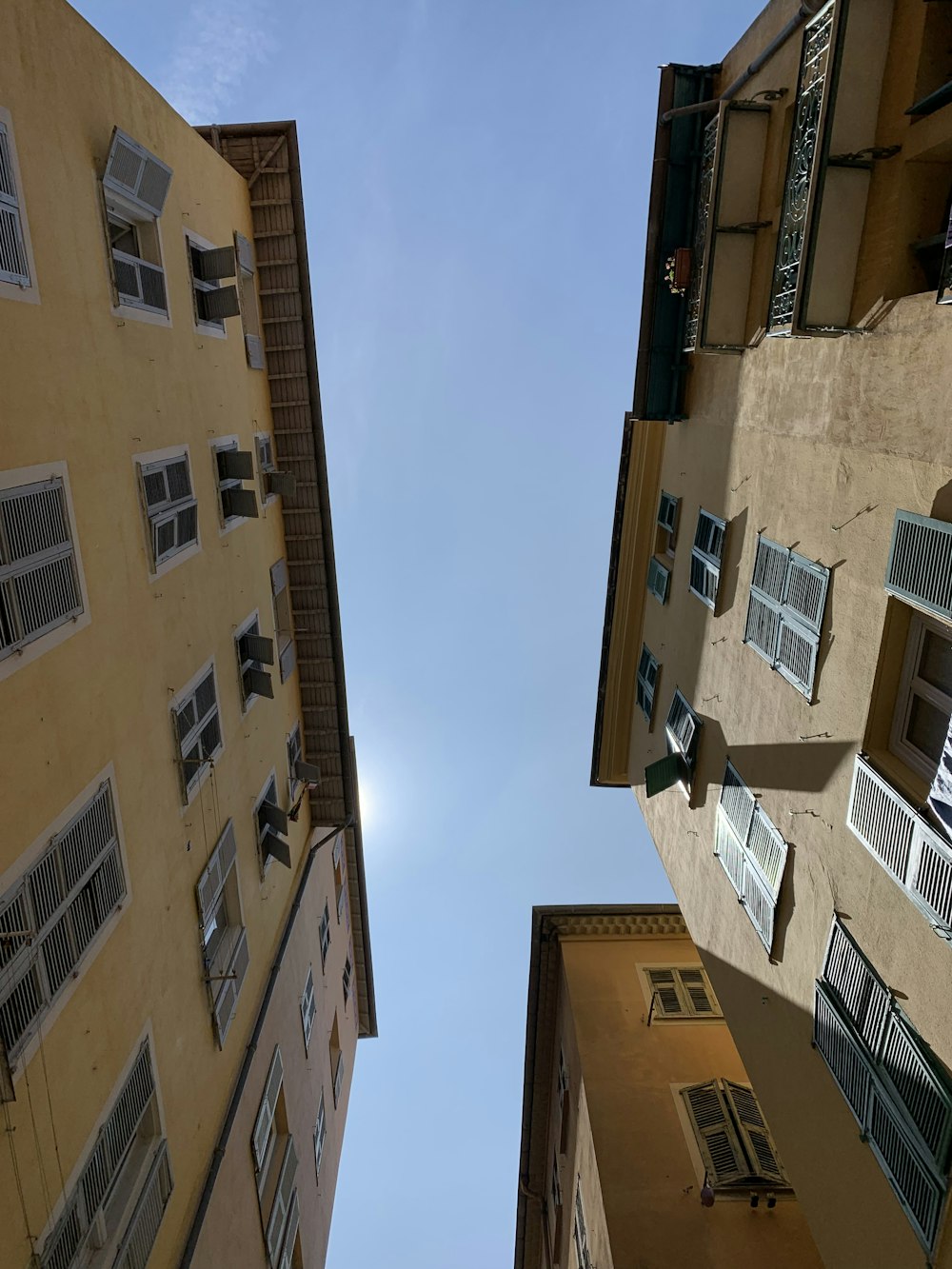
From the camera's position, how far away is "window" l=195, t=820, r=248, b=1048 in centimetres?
1091

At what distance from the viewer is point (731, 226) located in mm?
10016

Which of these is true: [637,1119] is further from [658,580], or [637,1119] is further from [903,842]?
[903,842]

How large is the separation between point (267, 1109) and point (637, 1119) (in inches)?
287

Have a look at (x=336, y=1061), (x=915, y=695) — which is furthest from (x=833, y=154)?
(x=336, y=1061)

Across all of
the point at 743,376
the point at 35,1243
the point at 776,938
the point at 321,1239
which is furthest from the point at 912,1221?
the point at 321,1239

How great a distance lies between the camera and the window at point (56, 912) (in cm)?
628

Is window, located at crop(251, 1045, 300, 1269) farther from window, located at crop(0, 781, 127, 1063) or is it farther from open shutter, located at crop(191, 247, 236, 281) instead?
open shutter, located at crop(191, 247, 236, 281)

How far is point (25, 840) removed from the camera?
6574 millimetres

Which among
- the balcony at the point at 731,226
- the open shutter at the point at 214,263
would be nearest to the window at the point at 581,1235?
the balcony at the point at 731,226

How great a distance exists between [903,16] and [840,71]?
65 cm

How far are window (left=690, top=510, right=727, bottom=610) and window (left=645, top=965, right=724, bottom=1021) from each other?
1067cm

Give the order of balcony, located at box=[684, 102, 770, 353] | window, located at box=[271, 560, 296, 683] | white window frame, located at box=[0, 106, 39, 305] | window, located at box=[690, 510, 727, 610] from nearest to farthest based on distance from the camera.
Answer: white window frame, located at box=[0, 106, 39, 305]
balcony, located at box=[684, 102, 770, 353]
window, located at box=[690, 510, 727, 610]
window, located at box=[271, 560, 296, 683]

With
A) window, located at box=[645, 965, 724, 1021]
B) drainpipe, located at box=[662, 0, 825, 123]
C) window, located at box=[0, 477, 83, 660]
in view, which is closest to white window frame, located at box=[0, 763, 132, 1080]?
window, located at box=[0, 477, 83, 660]

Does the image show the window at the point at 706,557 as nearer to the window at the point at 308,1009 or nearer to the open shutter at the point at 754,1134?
the open shutter at the point at 754,1134
